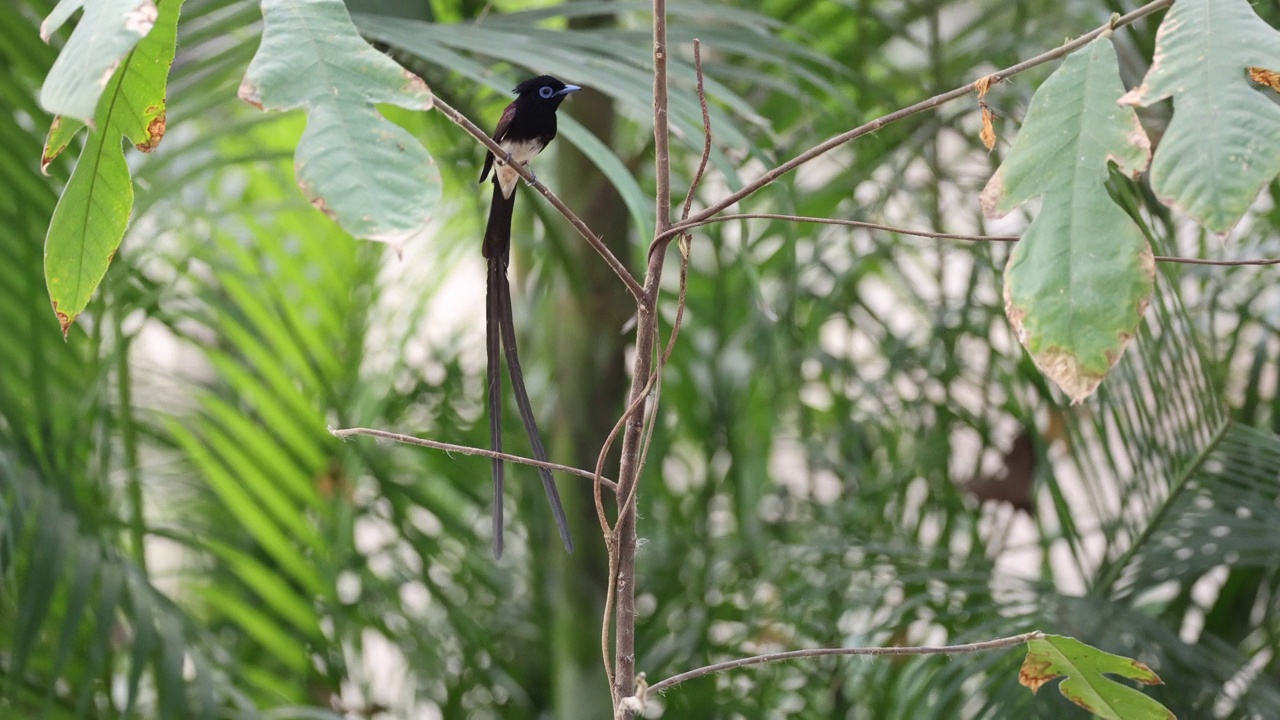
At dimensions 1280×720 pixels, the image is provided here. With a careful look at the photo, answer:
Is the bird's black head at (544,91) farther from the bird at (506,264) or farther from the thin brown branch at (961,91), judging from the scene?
the thin brown branch at (961,91)

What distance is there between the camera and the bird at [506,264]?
45 cm

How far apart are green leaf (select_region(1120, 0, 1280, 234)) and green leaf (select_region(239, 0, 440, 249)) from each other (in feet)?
0.64

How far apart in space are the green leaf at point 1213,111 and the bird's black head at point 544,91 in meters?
0.27

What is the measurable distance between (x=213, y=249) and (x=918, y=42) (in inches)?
33.1

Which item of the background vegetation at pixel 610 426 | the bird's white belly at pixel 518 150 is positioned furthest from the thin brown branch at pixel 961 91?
the background vegetation at pixel 610 426

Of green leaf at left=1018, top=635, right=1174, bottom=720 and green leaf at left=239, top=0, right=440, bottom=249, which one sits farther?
green leaf at left=1018, top=635, right=1174, bottom=720

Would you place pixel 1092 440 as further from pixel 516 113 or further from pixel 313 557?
pixel 516 113

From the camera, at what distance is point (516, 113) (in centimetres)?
52

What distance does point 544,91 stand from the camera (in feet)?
1.65

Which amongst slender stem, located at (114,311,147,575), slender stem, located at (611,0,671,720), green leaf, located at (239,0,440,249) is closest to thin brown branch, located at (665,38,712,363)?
slender stem, located at (611,0,671,720)

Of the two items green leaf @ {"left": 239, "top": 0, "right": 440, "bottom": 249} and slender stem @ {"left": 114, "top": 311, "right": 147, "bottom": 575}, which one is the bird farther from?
slender stem @ {"left": 114, "top": 311, "right": 147, "bottom": 575}

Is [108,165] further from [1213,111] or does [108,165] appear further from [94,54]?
[1213,111]

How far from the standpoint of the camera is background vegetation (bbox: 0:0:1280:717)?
0.84 metres

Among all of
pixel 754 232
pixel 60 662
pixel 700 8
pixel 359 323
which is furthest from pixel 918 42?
pixel 60 662
